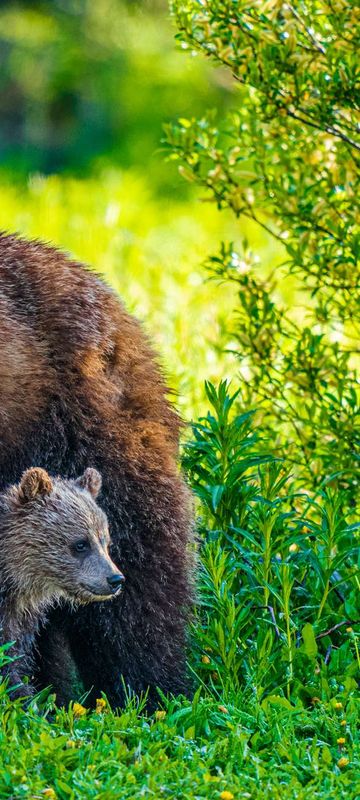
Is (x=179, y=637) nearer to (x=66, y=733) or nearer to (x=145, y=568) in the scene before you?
(x=145, y=568)

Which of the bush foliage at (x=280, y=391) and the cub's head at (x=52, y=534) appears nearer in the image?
the cub's head at (x=52, y=534)

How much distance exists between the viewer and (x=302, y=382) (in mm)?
6008

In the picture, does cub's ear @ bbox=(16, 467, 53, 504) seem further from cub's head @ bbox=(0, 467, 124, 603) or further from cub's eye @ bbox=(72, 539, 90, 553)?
cub's eye @ bbox=(72, 539, 90, 553)

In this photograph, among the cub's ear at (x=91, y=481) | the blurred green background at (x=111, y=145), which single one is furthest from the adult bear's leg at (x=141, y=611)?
the blurred green background at (x=111, y=145)

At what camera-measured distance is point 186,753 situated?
405 cm

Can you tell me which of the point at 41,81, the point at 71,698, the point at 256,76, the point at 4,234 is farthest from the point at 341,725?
the point at 41,81

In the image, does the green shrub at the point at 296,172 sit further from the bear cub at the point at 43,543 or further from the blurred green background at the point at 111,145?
the blurred green background at the point at 111,145

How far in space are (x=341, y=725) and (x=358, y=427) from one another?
1753 mm

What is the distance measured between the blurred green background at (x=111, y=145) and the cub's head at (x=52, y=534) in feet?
15.1

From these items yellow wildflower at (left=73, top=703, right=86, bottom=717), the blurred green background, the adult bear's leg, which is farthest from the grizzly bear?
the blurred green background

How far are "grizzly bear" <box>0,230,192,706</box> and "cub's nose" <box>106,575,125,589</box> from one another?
1.39 feet

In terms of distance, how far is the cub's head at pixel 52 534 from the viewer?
4387mm

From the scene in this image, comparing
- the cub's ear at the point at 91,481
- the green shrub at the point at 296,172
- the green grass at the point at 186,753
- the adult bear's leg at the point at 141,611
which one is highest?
the green shrub at the point at 296,172

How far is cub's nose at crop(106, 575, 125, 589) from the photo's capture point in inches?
167
